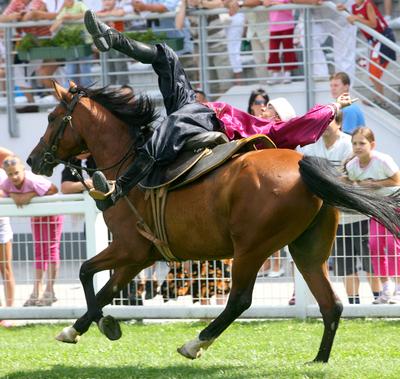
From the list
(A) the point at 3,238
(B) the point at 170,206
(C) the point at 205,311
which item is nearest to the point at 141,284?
(C) the point at 205,311

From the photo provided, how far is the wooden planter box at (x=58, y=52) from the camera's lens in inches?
559

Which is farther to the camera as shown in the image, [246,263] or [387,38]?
[387,38]

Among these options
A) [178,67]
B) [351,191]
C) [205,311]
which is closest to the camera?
[351,191]

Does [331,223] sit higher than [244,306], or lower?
higher

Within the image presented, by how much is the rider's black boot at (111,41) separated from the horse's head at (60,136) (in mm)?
738

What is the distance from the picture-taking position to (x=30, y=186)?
9859 millimetres

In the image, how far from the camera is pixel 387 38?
12.9 m

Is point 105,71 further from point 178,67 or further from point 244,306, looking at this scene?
point 244,306

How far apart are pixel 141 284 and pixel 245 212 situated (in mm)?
2784

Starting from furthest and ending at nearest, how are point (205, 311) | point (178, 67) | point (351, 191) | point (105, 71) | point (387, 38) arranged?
A: point (105, 71)
point (387, 38)
point (205, 311)
point (178, 67)
point (351, 191)

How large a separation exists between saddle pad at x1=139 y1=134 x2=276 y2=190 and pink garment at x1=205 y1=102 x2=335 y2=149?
0.14 meters

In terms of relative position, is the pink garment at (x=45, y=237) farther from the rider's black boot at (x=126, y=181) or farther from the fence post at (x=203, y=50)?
the fence post at (x=203, y=50)

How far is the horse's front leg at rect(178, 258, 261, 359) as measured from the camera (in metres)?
7.13

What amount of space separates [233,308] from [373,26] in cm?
644
